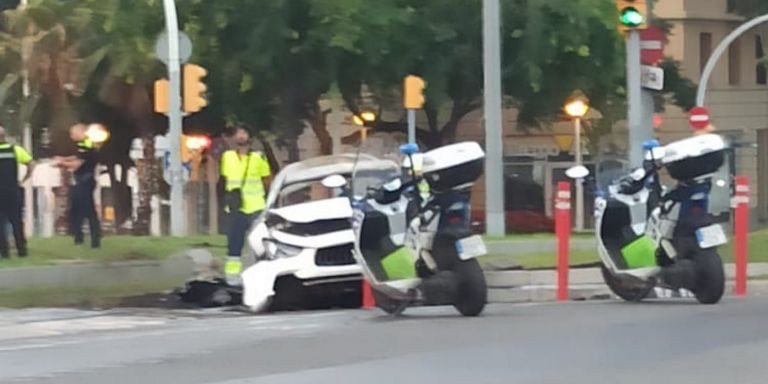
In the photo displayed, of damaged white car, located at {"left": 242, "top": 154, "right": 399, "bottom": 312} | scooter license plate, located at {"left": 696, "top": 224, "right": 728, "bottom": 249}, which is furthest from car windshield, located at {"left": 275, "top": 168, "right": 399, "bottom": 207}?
scooter license plate, located at {"left": 696, "top": 224, "right": 728, "bottom": 249}

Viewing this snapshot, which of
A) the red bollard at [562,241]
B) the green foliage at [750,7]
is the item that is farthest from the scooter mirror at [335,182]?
the green foliage at [750,7]

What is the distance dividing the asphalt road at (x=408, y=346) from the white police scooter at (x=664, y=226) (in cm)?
30

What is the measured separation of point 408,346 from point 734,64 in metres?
41.6

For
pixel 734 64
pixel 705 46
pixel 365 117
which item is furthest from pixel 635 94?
pixel 734 64

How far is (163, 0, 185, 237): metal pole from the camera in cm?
2700

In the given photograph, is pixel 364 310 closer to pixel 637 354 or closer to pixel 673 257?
pixel 673 257

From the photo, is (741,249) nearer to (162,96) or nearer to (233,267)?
(233,267)

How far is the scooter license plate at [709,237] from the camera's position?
47.9 ft

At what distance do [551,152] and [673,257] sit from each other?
3596 cm

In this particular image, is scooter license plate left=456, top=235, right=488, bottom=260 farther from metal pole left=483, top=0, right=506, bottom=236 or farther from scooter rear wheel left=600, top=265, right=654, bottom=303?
metal pole left=483, top=0, right=506, bottom=236

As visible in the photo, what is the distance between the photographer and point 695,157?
14539mm

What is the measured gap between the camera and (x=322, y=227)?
1577cm

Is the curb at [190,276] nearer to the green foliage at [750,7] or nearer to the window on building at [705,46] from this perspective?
the green foliage at [750,7]

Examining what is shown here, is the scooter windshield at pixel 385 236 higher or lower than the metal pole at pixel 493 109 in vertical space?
lower
